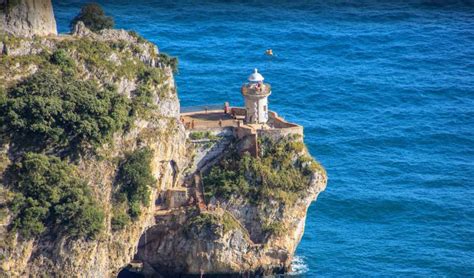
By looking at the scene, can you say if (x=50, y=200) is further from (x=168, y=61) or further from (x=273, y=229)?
(x=273, y=229)

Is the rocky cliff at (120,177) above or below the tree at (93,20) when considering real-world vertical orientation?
below

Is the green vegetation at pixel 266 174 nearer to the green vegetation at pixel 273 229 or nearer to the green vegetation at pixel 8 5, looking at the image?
the green vegetation at pixel 273 229

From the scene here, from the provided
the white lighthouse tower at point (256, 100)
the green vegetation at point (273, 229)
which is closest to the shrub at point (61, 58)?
the white lighthouse tower at point (256, 100)

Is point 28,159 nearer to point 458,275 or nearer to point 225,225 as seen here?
point 225,225

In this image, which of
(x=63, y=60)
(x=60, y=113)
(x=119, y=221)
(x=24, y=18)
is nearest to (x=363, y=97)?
(x=119, y=221)

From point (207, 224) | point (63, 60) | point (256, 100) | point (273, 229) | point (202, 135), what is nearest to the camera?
point (63, 60)
